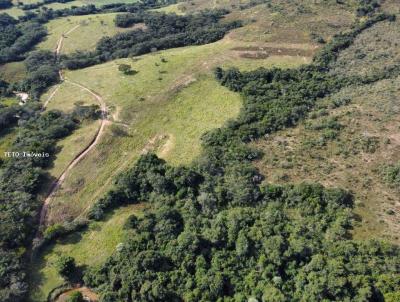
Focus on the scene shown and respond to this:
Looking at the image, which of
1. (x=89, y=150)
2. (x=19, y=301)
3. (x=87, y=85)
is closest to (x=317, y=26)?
(x=87, y=85)

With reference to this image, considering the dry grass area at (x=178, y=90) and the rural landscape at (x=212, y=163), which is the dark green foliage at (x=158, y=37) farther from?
the dry grass area at (x=178, y=90)

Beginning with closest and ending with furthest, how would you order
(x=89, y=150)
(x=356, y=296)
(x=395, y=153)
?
(x=356, y=296) → (x=395, y=153) → (x=89, y=150)

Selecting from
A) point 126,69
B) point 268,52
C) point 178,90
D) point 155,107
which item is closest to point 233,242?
point 155,107

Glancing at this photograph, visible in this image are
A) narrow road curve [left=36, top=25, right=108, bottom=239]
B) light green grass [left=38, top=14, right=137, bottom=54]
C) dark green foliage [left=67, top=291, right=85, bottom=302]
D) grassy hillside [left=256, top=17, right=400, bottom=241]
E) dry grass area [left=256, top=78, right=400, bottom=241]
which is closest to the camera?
dark green foliage [left=67, top=291, right=85, bottom=302]

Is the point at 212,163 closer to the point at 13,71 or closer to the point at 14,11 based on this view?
the point at 13,71

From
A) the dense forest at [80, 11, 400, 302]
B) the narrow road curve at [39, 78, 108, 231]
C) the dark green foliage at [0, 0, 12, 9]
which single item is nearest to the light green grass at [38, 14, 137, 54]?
the dark green foliage at [0, 0, 12, 9]

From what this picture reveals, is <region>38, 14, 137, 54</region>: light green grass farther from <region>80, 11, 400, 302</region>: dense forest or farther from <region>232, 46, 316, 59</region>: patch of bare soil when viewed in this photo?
<region>80, 11, 400, 302</region>: dense forest

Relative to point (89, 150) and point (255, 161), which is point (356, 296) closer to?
point (255, 161)

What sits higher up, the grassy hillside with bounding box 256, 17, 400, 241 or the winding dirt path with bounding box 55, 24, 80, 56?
the winding dirt path with bounding box 55, 24, 80, 56
